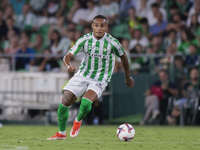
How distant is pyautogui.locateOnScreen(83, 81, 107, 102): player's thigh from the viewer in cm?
704

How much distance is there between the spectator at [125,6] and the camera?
49.9ft

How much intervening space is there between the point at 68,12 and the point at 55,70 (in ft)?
10.9

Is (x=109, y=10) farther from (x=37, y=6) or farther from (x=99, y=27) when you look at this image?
(x=99, y=27)

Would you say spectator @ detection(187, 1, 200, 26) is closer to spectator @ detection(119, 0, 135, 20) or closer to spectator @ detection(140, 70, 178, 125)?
spectator @ detection(119, 0, 135, 20)

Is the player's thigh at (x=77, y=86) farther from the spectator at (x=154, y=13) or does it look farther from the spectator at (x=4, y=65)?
the spectator at (x=154, y=13)

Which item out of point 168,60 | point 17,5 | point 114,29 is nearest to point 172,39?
point 168,60

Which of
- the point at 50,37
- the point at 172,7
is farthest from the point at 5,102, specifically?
the point at 172,7

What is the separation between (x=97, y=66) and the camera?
727cm

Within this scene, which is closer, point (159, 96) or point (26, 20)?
point (159, 96)

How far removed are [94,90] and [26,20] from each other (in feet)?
32.6

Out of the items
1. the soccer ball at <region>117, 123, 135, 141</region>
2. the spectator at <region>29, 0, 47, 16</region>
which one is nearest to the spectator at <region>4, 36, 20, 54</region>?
the spectator at <region>29, 0, 47, 16</region>

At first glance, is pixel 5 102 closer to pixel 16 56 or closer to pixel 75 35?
pixel 16 56

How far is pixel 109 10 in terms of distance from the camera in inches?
598

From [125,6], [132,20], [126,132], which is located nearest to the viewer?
[126,132]
